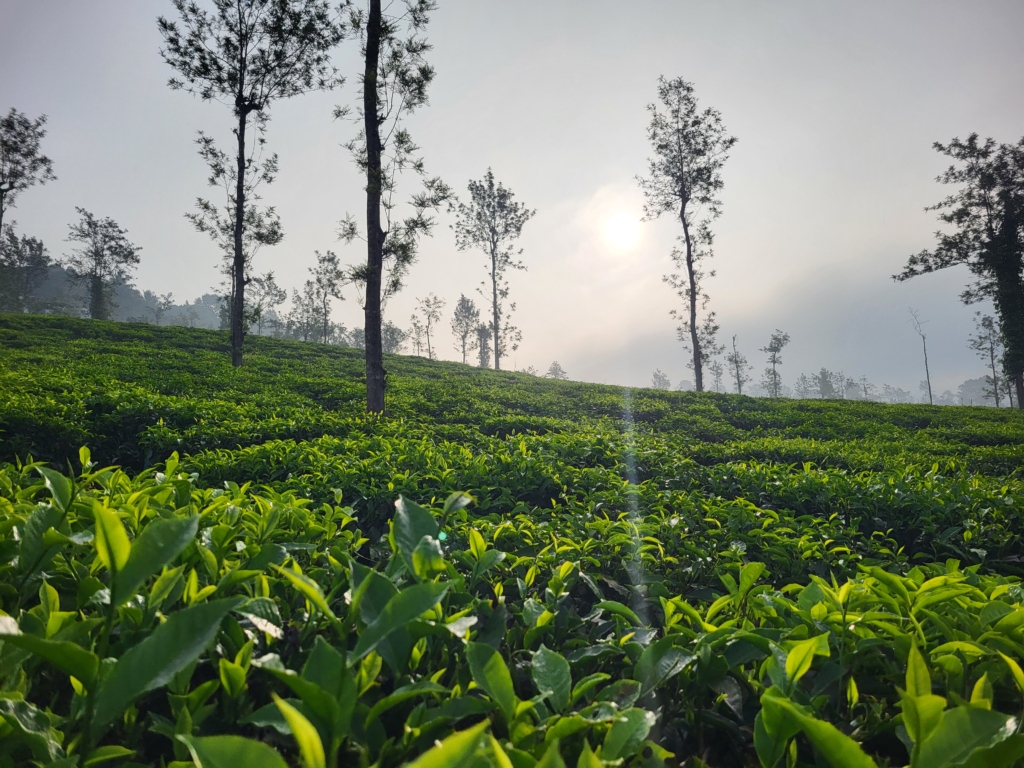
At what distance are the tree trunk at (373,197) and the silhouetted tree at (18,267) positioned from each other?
203 ft

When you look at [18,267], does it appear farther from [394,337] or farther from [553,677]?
[553,677]

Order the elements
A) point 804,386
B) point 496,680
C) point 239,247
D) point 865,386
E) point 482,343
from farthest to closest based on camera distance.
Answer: point 804,386 → point 865,386 → point 482,343 → point 239,247 → point 496,680

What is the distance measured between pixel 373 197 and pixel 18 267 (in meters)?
67.6

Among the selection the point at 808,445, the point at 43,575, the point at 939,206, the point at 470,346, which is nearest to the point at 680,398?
the point at 808,445

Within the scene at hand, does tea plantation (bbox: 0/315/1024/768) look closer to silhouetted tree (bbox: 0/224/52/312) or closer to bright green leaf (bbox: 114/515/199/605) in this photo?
bright green leaf (bbox: 114/515/199/605)

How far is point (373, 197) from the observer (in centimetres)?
858

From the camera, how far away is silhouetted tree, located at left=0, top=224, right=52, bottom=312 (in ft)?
167

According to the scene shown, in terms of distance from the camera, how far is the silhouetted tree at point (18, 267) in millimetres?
50812

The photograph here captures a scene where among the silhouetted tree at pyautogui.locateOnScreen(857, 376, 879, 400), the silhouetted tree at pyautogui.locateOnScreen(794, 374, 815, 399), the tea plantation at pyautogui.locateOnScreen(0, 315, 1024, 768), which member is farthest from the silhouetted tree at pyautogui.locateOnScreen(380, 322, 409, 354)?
the silhouetted tree at pyautogui.locateOnScreen(794, 374, 815, 399)

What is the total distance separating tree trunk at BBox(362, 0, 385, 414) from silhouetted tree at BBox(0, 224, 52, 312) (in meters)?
62.0

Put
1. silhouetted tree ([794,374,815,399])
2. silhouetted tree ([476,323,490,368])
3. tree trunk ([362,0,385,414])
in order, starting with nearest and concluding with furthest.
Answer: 1. tree trunk ([362,0,385,414])
2. silhouetted tree ([476,323,490,368])
3. silhouetted tree ([794,374,815,399])

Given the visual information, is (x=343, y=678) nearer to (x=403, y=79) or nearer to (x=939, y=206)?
(x=403, y=79)

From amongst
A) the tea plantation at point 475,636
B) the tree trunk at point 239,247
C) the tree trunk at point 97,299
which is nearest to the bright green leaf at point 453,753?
the tea plantation at point 475,636

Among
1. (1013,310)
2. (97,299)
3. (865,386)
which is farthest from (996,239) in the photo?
(865,386)
